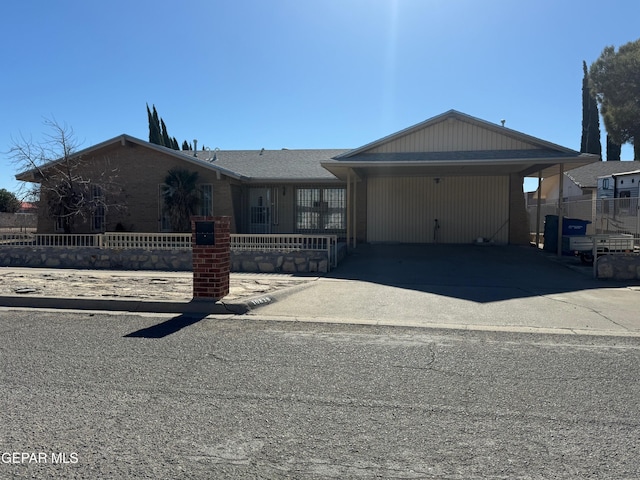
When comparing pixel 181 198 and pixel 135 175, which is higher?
pixel 135 175

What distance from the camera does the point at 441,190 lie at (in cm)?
1861

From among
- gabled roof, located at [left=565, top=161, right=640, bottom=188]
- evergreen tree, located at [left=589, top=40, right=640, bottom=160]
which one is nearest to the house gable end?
evergreen tree, located at [left=589, top=40, right=640, bottom=160]

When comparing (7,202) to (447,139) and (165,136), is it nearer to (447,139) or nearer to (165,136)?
(165,136)

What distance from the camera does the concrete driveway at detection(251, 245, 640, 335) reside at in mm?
7281

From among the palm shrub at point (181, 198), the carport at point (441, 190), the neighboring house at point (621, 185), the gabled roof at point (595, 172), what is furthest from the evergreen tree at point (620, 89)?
the palm shrub at point (181, 198)

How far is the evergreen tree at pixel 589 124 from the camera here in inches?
1740

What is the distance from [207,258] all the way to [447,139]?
35.9 ft

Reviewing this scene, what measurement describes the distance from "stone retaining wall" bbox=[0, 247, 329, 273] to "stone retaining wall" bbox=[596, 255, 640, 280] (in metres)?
6.81

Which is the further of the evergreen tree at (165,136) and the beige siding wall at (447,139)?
the evergreen tree at (165,136)

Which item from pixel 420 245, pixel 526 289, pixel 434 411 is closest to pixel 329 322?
pixel 434 411

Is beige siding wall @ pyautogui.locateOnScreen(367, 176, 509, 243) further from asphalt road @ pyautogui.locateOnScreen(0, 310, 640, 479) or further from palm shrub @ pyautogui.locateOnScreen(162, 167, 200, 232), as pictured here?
asphalt road @ pyautogui.locateOnScreen(0, 310, 640, 479)

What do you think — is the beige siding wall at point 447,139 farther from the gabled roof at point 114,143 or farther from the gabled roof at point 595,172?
the gabled roof at point 595,172

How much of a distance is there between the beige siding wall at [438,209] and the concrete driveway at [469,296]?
3.34 meters

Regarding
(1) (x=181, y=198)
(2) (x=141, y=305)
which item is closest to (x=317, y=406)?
(2) (x=141, y=305)
